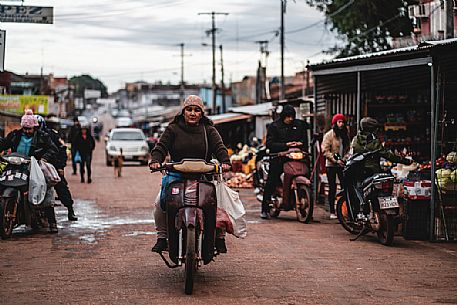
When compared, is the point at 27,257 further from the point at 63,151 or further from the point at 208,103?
the point at 208,103

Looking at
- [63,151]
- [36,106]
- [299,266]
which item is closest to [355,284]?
[299,266]

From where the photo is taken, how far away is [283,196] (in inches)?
586

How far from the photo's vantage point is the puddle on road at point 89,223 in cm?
1301

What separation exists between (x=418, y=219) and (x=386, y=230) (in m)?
1.00

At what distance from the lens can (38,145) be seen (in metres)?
13.0

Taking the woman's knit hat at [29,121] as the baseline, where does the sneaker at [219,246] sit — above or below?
below

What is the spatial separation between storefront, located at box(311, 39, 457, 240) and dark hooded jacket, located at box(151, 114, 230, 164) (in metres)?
4.25

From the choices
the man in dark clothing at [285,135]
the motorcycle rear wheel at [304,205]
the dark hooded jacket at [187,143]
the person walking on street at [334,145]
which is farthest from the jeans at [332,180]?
the dark hooded jacket at [187,143]

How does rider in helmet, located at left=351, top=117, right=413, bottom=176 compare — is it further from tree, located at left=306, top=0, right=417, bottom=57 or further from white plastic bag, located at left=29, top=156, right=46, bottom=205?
tree, located at left=306, top=0, right=417, bottom=57

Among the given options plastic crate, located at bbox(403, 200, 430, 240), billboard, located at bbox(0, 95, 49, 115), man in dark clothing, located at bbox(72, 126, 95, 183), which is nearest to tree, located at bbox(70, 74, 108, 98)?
billboard, located at bbox(0, 95, 49, 115)

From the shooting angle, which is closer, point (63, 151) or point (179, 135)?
point (179, 135)

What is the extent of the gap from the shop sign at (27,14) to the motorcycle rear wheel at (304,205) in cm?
490

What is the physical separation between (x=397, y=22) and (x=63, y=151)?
99.4 feet

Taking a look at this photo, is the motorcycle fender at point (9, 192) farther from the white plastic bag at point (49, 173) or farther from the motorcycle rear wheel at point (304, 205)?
the motorcycle rear wheel at point (304, 205)
